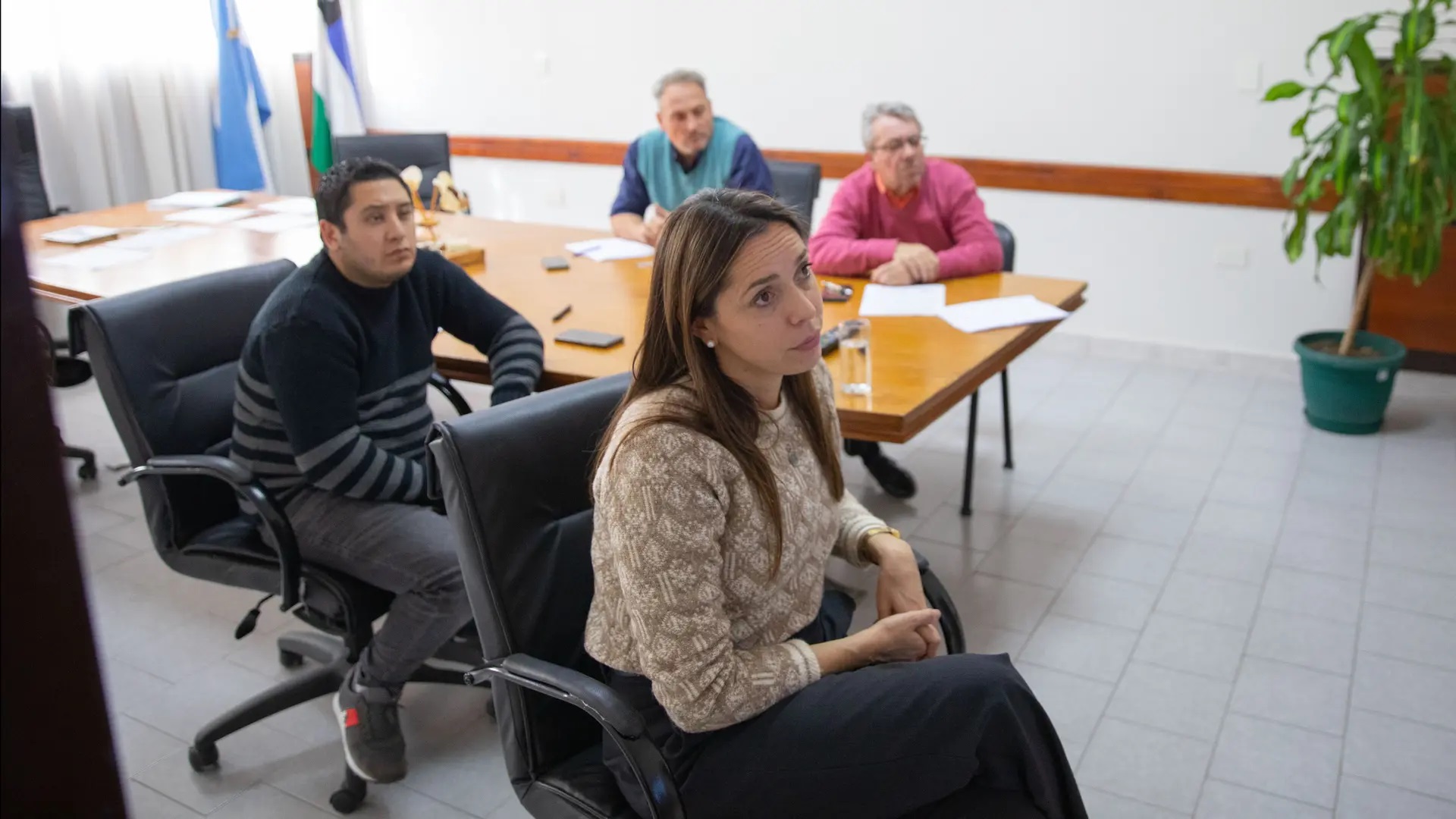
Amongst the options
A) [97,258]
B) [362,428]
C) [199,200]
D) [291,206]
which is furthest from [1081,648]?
[199,200]

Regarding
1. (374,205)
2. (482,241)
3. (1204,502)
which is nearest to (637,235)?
(482,241)

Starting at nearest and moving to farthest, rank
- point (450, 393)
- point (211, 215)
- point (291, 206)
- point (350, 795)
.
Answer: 1. point (350, 795)
2. point (450, 393)
3. point (211, 215)
4. point (291, 206)

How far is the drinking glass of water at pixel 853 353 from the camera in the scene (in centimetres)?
244

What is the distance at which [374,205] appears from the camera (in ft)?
7.32

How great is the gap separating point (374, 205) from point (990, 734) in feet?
4.82

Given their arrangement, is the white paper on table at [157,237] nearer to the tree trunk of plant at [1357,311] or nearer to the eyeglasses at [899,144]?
the eyeglasses at [899,144]

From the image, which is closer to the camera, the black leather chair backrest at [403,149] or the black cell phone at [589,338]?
the black cell phone at [589,338]

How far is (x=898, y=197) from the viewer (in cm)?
342

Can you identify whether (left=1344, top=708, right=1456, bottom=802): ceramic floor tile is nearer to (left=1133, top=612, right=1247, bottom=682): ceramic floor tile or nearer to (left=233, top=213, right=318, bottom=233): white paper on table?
(left=1133, top=612, right=1247, bottom=682): ceramic floor tile

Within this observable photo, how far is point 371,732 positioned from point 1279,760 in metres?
1.72

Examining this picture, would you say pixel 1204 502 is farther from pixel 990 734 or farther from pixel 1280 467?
pixel 990 734

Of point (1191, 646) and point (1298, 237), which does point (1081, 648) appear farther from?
A: point (1298, 237)

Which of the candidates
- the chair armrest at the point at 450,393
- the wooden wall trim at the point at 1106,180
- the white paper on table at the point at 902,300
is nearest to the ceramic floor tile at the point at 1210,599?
the white paper on table at the point at 902,300

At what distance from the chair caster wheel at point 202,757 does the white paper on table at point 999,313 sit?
Result: 1805mm
